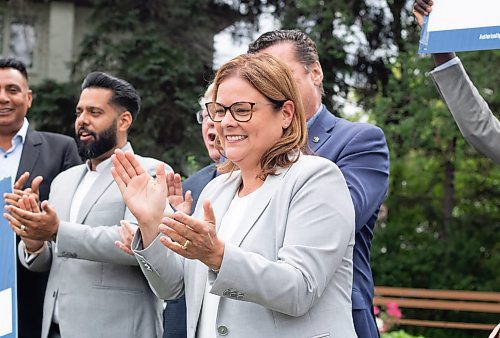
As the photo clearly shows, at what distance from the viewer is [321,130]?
341cm

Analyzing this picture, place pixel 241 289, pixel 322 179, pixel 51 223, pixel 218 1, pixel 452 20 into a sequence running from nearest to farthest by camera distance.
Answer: pixel 241 289, pixel 322 179, pixel 452 20, pixel 51 223, pixel 218 1

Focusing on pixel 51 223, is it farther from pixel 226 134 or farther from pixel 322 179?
pixel 322 179

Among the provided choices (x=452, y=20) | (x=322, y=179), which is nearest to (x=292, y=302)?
(x=322, y=179)

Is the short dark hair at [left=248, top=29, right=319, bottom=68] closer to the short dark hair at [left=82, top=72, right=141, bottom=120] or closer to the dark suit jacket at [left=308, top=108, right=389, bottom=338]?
the dark suit jacket at [left=308, top=108, right=389, bottom=338]

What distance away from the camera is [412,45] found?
13.4m

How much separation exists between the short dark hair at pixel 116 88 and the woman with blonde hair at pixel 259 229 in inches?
70.5

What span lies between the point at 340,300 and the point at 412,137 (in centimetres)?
1098

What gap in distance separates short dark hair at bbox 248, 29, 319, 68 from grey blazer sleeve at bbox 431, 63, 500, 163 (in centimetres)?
65

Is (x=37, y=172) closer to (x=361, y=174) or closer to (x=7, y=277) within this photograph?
(x=7, y=277)

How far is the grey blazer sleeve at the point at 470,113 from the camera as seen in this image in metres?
3.05

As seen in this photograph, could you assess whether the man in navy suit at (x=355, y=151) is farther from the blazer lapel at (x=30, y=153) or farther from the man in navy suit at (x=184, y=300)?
the blazer lapel at (x=30, y=153)

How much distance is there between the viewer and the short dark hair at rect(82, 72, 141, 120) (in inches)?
181

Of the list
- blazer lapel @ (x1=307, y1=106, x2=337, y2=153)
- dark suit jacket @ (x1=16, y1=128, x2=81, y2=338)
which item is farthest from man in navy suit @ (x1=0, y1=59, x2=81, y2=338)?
blazer lapel @ (x1=307, y1=106, x2=337, y2=153)

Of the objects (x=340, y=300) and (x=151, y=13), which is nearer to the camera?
(x=340, y=300)
